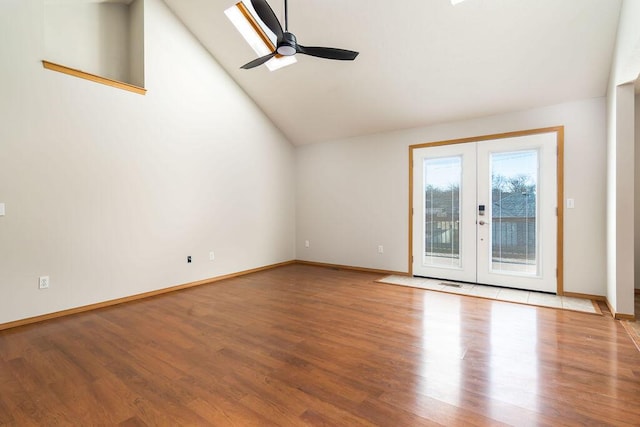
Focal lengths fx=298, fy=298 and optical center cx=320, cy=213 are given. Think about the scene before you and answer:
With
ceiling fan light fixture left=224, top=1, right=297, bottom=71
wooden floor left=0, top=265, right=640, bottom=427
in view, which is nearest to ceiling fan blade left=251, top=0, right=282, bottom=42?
ceiling fan light fixture left=224, top=1, right=297, bottom=71

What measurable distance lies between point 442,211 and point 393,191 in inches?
34.0

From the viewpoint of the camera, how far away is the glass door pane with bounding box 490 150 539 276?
392cm

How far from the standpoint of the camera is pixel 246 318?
10.0 feet

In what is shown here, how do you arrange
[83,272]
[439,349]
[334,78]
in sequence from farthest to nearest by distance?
[334,78] < [83,272] < [439,349]

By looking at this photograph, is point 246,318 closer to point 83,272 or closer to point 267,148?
point 83,272

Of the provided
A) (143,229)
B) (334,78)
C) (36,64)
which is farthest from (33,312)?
(334,78)

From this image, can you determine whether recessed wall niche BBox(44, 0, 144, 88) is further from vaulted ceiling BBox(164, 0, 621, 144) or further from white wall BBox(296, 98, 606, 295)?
white wall BBox(296, 98, 606, 295)

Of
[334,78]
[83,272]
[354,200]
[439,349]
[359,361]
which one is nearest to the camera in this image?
[359,361]

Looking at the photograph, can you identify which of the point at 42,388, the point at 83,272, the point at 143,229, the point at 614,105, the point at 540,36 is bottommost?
the point at 42,388

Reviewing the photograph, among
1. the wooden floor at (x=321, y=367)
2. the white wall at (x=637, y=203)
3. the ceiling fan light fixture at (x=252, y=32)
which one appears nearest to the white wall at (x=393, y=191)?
the white wall at (x=637, y=203)

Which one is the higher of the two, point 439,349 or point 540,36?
point 540,36

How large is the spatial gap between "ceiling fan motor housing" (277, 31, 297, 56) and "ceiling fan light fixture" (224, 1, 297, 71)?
148 cm

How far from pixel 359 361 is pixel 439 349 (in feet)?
2.24

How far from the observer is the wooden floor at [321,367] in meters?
1.61
